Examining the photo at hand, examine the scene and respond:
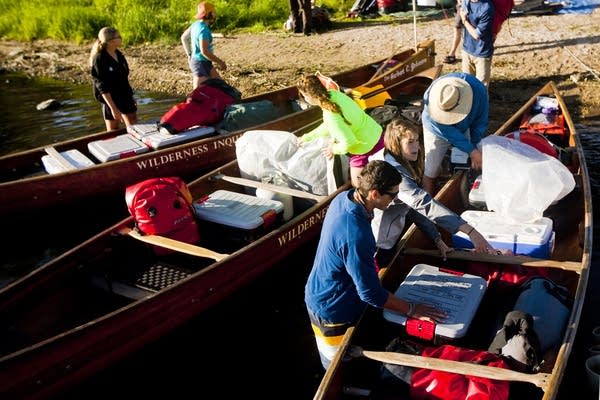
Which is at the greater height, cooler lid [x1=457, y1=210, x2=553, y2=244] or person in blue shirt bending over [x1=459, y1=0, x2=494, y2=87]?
person in blue shirt bending over [x1=459, y1=0, x2=494, y2=87]

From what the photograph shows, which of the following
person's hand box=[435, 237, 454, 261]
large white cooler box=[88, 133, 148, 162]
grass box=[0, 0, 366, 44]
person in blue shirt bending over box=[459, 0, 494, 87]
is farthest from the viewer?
grass box=[0, 0, 366, 44]

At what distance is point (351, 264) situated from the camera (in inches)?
140

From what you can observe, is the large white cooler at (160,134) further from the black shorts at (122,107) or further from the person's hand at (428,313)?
the person's hand at (428,313)

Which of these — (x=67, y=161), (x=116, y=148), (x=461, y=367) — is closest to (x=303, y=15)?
(x=116, y=148)

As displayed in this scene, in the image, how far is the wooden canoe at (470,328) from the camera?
363 cm

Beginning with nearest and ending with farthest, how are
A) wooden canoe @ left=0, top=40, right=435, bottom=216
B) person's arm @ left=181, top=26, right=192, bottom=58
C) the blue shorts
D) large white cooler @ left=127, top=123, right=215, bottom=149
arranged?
1. wooden canoe @ left=0, top=40, right=435, bottom=216
2. large white cooler @ left=127, top=123, right=215, bottom=149
3. the blue shorts
4. person's arm @ left=181, top=26, right=192, bottom=58

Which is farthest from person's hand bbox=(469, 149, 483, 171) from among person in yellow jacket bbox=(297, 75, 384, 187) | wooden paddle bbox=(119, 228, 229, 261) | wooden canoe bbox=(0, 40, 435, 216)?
wooden canoe bbox=(0, 40, 435, 216)

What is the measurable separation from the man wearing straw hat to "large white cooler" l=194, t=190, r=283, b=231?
178 centimetres

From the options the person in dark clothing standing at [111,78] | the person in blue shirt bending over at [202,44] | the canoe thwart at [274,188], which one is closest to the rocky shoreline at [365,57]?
the person in blue shirt bending over at [202,44]

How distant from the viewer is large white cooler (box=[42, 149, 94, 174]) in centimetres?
779

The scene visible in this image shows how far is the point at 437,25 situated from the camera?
13867 millimetres

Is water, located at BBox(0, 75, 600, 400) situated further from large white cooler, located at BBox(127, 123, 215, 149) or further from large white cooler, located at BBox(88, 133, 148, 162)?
large white cooler, located at BBox(127, 123, 215, 149)

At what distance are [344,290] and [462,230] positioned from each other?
1199mm

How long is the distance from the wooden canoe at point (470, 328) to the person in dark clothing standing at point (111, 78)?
501 centimetres
